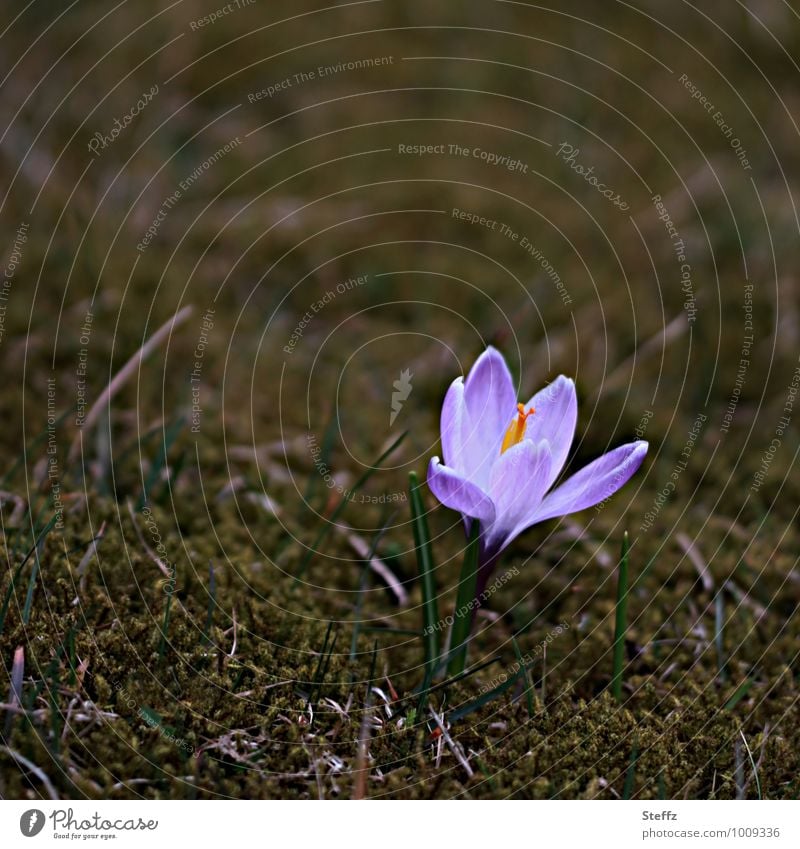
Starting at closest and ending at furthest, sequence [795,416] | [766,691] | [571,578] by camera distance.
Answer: [766,691] → [571,578] → [795,416]

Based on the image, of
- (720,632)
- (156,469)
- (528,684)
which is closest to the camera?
(528,684)

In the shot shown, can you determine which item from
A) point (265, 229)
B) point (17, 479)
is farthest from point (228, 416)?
point (265, 229)

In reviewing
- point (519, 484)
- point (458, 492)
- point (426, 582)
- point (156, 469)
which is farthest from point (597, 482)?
point (156, 469)

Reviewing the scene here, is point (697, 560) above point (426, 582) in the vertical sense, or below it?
below

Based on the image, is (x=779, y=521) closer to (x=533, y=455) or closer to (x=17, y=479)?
(x=533, y=455)

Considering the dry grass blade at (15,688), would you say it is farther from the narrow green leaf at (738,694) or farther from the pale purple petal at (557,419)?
the narrow green leaf at (738,694)

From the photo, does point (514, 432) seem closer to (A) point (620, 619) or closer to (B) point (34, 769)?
(A) point (620, 619)

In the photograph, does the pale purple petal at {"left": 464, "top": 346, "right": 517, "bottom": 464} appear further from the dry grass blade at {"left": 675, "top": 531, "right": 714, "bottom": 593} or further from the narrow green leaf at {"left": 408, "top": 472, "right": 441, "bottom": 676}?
the dry grass blade at {"left": 675, "top": 531, "right": 714, "bottom": 593}
